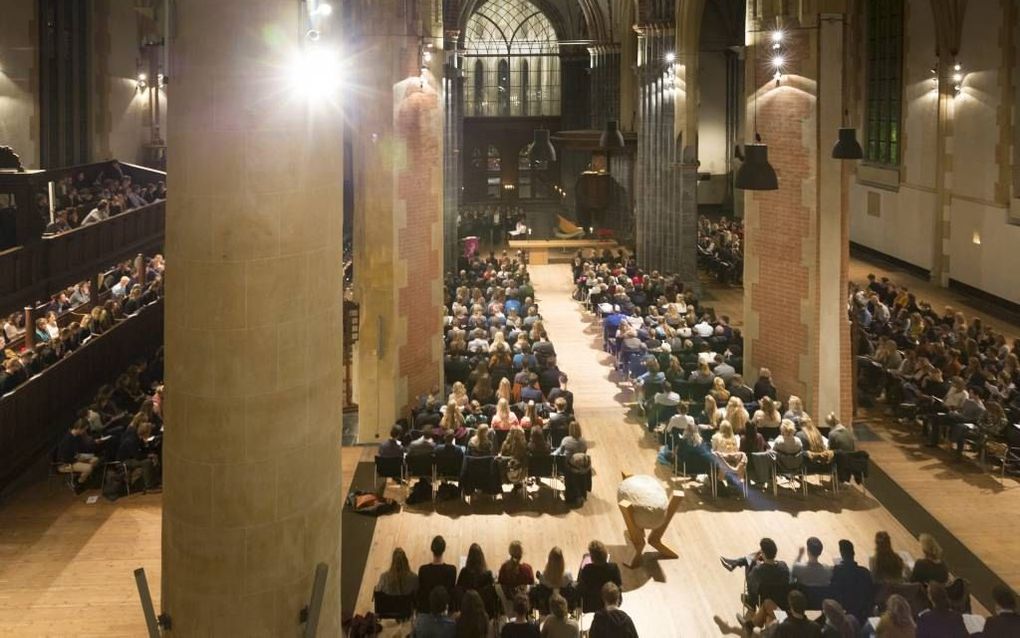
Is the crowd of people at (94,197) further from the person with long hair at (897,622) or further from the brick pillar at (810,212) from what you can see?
the person with long hair at (897,622)

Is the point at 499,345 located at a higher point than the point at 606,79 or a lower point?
lower

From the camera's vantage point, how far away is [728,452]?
12.5 m

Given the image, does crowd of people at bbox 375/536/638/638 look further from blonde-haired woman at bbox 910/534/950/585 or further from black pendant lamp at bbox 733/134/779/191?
black pendant lamp at bbox 733/134/779/191

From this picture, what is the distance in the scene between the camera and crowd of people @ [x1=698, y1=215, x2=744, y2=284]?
28516mm

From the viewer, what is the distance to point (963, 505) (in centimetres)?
1218

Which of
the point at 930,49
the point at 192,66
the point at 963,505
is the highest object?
the point at 930,49

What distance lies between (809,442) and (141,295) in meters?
13.4

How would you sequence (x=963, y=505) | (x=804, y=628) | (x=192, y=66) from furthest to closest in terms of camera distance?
(x=963, y=505)
(x=804, y=628)
(x=192, y=66)

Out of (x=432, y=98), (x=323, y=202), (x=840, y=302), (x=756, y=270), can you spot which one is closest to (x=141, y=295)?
(x=432, y=98)

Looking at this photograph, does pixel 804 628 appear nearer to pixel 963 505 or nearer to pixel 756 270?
pixel 963 505

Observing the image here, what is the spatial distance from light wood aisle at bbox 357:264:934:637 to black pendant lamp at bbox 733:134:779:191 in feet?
12.9

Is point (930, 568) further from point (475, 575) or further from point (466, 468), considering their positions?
point (466, 468)

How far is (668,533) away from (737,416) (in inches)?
89.8

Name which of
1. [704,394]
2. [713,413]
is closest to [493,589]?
[713,413]
